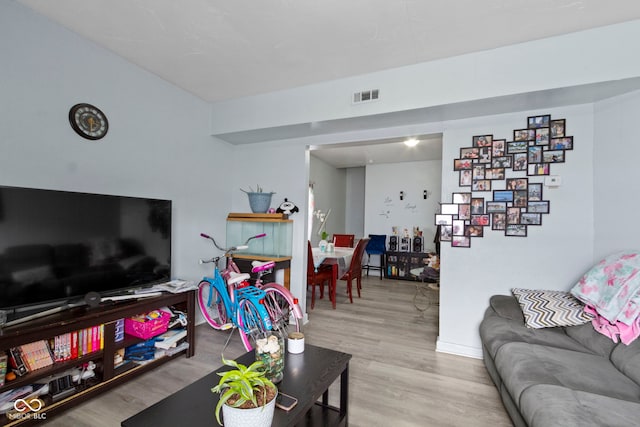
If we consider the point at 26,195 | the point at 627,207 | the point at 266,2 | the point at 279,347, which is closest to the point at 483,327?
the point at 627,207

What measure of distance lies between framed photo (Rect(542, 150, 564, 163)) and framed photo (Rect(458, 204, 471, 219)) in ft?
2.32

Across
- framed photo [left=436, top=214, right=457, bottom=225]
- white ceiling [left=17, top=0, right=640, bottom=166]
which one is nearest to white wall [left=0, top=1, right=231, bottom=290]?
white ceiling [left=17, top=0, right=640, bottom=166]

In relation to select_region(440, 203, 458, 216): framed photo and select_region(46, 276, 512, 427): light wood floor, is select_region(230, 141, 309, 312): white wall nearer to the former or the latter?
select_region(46, 276, 512, 427): light wood floor

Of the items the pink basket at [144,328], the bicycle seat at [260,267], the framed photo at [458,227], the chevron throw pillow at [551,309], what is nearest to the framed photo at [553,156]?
the framed photo at [458,227]

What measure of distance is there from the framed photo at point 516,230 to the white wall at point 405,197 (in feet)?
11.2

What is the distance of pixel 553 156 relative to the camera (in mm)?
2475

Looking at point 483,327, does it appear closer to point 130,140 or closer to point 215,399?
point 215,399

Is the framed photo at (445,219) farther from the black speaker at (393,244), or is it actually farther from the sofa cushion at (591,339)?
the black speaker at (393,244)

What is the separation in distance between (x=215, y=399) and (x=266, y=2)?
2.27 metres

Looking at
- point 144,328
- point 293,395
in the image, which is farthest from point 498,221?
point 144,328

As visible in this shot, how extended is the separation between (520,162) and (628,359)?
1595mm

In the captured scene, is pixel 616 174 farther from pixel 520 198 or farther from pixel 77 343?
pixel 77 343

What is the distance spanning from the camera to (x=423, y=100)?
251 cm

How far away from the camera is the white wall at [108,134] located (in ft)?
6.28
